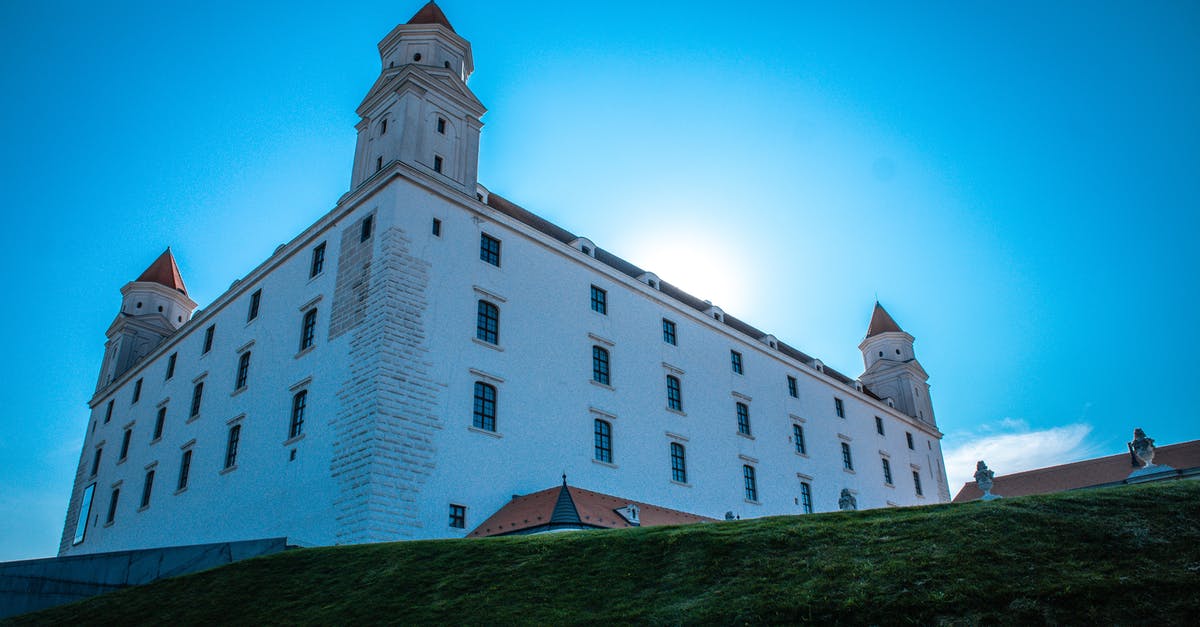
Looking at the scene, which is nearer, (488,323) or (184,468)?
(488,323)

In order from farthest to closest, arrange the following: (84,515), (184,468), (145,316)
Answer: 1. (145,316)
2. (84,515)
3. (184,468)

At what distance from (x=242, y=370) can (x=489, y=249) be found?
9.76 metres

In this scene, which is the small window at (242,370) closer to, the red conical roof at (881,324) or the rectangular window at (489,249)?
the rectangular window at (489,249)

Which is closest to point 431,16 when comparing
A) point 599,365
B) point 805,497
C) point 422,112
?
point 422,112

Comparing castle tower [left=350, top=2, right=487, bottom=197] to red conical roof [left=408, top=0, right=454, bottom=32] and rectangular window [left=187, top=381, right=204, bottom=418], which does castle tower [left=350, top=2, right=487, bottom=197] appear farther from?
rectangular window [left=187, top=381, right=204, bottom=418]

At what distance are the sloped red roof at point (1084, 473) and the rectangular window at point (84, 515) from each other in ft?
140

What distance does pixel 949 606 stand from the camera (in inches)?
360

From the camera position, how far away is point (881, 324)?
2142 inches

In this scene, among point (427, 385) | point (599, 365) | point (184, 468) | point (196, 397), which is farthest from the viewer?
point (196, 397)

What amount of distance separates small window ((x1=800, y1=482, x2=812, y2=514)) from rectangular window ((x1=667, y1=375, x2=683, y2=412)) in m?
8.78

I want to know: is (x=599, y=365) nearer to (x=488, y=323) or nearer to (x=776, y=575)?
(x=488, y=323)

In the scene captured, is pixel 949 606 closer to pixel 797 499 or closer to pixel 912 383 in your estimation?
pixel 797 499

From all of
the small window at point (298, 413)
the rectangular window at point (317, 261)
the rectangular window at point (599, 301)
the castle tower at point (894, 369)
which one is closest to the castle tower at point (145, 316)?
the rectangular window at point (317, 261)

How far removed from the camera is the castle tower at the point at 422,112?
2667 cm
